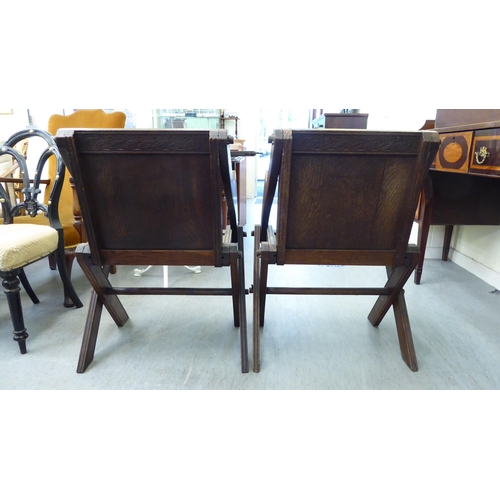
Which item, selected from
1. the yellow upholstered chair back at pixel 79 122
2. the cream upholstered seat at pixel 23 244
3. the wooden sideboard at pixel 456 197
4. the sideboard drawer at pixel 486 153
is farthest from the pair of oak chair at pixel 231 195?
the yellow upholstered chair back at pixel 79 122

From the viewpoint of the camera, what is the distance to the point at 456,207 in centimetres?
201

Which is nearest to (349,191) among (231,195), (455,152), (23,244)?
(231,195)

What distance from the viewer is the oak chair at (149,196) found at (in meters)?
1.00

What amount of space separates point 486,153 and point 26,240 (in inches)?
76.3

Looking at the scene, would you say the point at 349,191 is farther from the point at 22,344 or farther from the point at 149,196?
the point at 22,344

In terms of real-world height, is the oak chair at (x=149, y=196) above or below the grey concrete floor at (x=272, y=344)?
above

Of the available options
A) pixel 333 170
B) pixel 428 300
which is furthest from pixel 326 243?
pixel 428 300

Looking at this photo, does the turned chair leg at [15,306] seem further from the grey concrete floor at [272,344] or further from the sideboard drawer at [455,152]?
the sideboard drawer at [455,152]

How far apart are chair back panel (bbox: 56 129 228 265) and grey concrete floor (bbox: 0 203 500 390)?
429 millimetres

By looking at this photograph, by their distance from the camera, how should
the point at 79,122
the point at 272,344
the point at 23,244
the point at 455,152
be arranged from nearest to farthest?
the point at 23,244 < the point at 272,344 < the point at 455,152 < the point at 79,122

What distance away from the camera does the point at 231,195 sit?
133 cm

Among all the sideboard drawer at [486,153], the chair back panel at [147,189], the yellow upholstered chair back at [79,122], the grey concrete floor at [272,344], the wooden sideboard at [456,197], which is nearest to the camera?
the chair back panel at [147,189]

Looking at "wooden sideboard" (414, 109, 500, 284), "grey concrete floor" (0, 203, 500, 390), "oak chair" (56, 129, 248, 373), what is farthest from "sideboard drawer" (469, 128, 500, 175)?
"oak chair" (56, 129, 248, 373)

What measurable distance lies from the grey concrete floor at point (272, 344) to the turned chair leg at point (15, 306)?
0.22 ft
